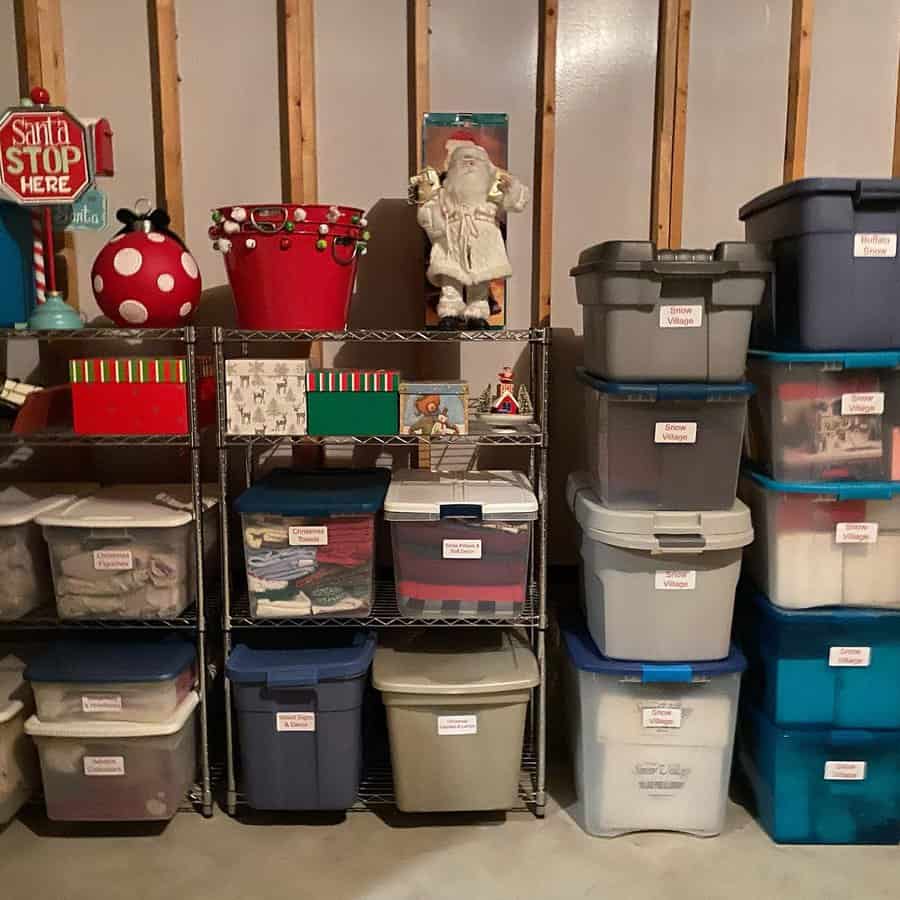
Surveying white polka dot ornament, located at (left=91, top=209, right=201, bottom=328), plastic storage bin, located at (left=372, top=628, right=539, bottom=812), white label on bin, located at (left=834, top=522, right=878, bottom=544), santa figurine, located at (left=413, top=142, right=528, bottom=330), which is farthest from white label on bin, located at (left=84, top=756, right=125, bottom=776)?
white label on bin, located at (left=834, top=522, right=878, bottom=544)

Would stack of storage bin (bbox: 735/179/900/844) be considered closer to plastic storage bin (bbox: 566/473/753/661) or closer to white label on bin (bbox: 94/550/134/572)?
plastic storage bin (bbox: 566/473/753/661)

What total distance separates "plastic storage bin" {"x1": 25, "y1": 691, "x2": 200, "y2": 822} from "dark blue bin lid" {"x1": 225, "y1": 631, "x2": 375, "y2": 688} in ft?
0.69

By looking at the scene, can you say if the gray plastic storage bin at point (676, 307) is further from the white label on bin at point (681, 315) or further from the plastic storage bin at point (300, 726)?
the plastic storage bin at point (300, 726)

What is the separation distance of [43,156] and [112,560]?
1.09 m

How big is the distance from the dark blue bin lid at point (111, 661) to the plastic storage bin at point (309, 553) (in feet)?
0.83

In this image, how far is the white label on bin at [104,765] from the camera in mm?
2369

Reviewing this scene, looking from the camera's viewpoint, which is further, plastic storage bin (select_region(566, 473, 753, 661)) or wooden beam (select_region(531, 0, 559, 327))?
wooden beam (select_region(531, 0, 559, 327))

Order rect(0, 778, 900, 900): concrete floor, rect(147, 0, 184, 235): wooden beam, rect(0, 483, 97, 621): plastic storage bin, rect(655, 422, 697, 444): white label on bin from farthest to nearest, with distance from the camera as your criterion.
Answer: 1. rect(147, 0, 184, 235): wooden beam
2. rect(0, 483, 97, 621): plastic storage bin
3. rect(655, 422, 697, 444): white label on bin
4. rect(0, 778, 900, 900): concrete floor

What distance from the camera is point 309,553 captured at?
7.84 feet

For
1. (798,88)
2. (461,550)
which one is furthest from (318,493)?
(798,88)

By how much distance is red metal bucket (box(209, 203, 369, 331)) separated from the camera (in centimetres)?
232

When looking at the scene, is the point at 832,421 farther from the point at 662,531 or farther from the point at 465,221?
the point at 465,221

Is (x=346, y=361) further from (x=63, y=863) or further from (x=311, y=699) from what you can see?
(x=63, y=863)

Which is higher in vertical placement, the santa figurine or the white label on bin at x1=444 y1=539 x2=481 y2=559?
the santa figurine
